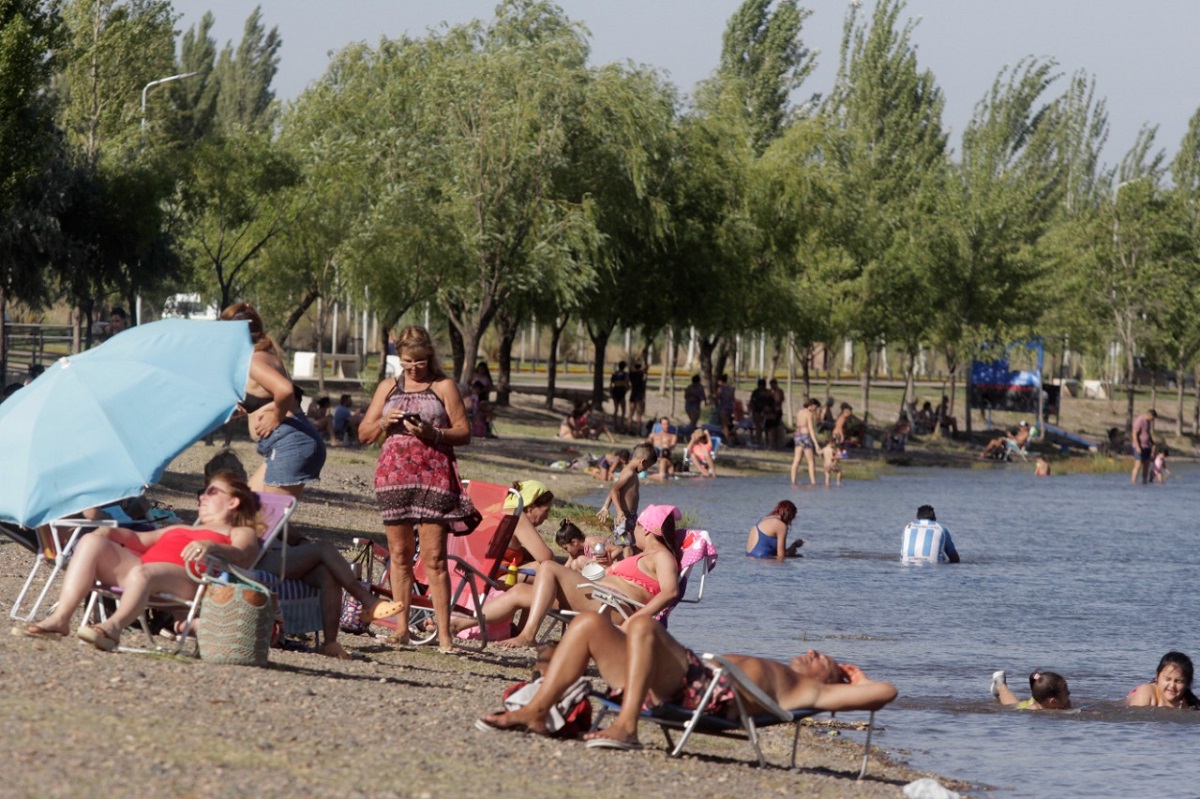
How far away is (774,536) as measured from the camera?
19.6m

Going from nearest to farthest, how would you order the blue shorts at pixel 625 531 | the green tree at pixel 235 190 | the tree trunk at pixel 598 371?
the blue shorts at pixel 625 531 → the green tree at pixel 235 190 → the tree trunk at pixel 598 371

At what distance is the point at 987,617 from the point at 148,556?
9.74 meters

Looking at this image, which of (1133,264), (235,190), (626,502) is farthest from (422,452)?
(1133,264)

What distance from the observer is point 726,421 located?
4225 centimetres

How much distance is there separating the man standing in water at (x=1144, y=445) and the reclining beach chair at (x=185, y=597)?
1336 inches

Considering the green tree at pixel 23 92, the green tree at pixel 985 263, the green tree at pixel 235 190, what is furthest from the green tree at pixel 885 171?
the green tree at pixel 23 92

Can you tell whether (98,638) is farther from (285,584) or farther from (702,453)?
(702,453)

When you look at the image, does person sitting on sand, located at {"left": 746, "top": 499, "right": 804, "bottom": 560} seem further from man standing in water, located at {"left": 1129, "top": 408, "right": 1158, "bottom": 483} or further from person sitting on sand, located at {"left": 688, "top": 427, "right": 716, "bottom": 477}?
man standing in water, located at {"left": 1129, "top": 408, "right": 1158, "bottom": 483}

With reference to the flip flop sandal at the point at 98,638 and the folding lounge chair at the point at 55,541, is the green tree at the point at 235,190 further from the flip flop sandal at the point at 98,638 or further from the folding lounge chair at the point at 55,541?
the flip flop sandal at the point at 98,638

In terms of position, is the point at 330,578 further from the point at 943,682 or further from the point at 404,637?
the point at 943,682

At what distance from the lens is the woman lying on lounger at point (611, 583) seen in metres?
10.2

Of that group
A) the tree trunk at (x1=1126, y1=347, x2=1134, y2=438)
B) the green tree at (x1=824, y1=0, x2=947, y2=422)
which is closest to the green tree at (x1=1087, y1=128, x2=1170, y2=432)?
the tree trunk at (x1=1126, y1=347, x2=1134, y2=438)

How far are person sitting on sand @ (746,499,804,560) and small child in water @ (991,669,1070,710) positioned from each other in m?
7.94

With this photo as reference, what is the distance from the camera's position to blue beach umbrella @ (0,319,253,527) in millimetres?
8359
